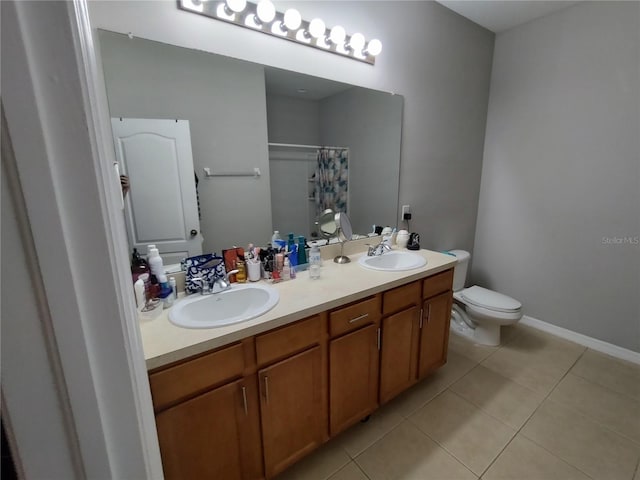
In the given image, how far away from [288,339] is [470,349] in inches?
71.1

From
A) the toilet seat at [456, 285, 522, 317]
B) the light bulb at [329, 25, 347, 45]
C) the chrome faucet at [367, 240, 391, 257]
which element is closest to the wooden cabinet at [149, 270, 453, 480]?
the chrome faucet at [367, 240, 391, 257]

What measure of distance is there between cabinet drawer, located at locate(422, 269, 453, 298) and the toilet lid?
603 mm

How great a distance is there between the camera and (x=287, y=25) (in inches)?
54.7

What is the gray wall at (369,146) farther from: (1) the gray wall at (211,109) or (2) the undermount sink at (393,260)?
(1) the gray wall at (211,109)

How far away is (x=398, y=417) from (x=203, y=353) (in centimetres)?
125

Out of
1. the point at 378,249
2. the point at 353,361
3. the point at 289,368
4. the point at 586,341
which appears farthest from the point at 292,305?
the point at 586,341

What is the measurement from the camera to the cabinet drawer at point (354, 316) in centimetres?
121

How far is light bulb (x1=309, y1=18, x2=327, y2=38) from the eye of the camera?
4.76ft

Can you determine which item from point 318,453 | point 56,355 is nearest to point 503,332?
point 318,453

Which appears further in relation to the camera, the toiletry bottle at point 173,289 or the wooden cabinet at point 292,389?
the toiletry bottle at point 173,289

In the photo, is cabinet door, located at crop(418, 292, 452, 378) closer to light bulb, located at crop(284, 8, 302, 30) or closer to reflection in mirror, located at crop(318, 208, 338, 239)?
reflection in mirror, located at crop(318, 208, 338, 239)

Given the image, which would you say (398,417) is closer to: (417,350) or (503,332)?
(417,350)

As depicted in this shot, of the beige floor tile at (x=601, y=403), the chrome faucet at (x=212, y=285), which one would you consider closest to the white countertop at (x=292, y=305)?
the chrome faucet at (x=212, y=285)

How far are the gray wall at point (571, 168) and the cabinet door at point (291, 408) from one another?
228 centimetres
